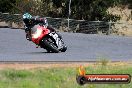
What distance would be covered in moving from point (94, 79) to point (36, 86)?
4470 millimetres

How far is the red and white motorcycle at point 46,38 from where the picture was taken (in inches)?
729

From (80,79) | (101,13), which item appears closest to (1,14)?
(101,13)

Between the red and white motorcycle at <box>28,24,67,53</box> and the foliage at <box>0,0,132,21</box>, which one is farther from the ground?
the red and white motorcycle at <box>28,24,67,53</box>

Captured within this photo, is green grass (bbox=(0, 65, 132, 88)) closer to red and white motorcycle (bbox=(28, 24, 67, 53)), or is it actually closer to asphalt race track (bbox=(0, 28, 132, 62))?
red and white motorcycle (bbox=(28, 24, 67, 53))

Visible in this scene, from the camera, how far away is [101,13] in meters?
37.1

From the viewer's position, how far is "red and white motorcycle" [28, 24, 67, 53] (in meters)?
18.5

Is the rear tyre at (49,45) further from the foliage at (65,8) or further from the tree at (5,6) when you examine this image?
the tree at (5,6)

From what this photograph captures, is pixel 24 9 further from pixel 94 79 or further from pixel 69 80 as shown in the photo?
pixel 94 79

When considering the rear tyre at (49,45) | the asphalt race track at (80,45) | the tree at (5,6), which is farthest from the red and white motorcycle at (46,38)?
the tree at (5,6)

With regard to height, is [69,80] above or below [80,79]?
below

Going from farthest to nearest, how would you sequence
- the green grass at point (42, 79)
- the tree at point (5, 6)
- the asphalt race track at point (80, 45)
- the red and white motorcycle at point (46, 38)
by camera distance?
1. the tree at point (5, 6)
2. the asphalt race track at point (80, 45)
3. the red and white motorcycle at point (46, 38)
4. the green grass at point (42, 79)

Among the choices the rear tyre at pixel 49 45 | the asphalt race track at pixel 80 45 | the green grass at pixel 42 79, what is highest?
the green grass at pixel 42 79

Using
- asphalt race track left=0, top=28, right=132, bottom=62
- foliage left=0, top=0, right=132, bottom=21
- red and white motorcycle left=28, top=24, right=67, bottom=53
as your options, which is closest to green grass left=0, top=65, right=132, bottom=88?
red and white motorcycle left=28, top=24, right=67, bottom=53

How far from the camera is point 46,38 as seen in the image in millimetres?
19016
